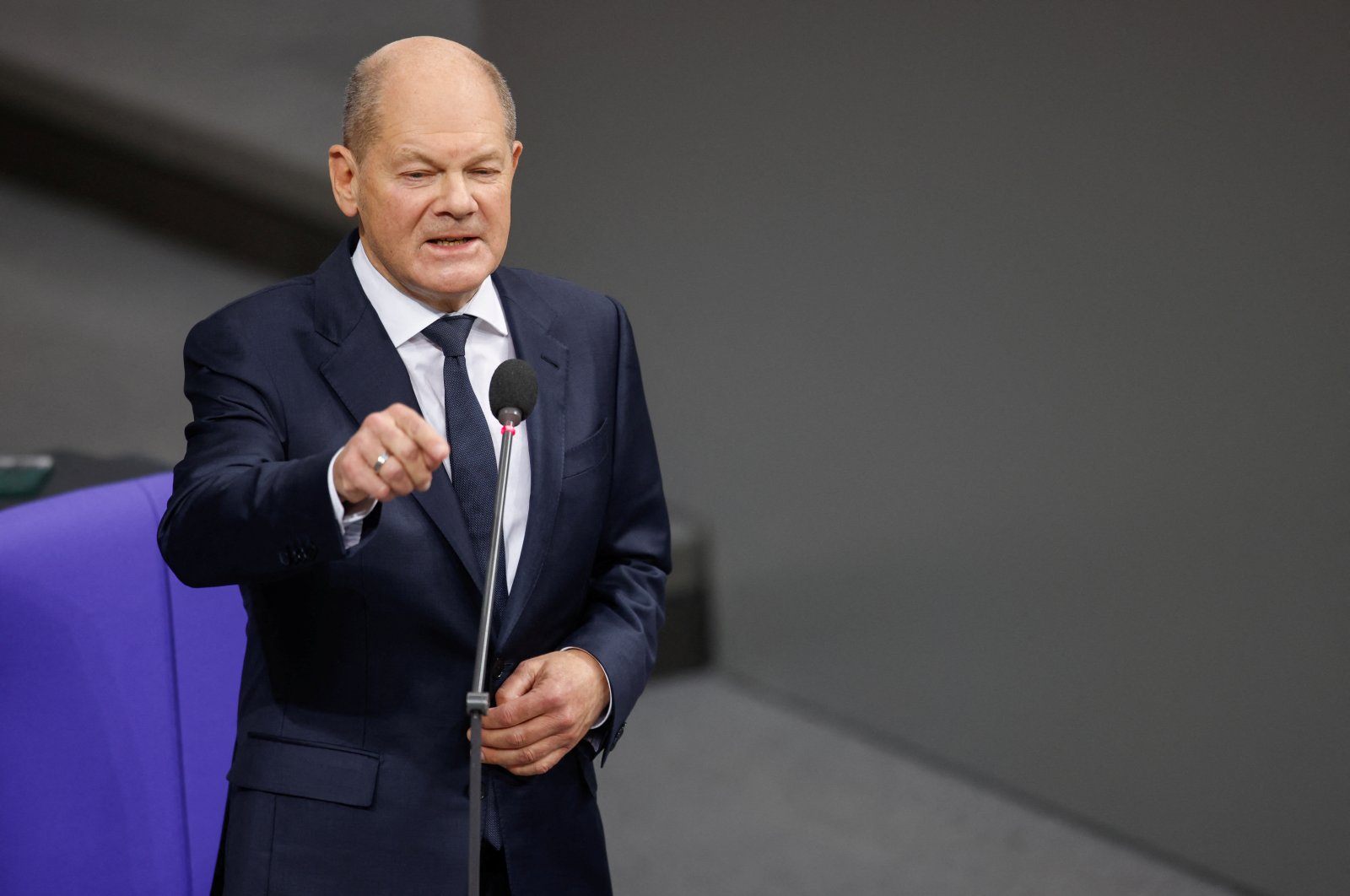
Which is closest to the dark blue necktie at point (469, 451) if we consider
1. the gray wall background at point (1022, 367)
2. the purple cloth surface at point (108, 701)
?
the purple cloth surface at point (108, 701)

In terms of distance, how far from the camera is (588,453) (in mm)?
1463

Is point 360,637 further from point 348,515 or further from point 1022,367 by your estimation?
point 1022,367

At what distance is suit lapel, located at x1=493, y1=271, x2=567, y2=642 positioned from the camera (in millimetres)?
1402

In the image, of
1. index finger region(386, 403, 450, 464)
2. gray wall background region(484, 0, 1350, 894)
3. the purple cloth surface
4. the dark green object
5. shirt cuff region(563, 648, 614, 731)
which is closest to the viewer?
index finger region(386, 403, 450, 464)

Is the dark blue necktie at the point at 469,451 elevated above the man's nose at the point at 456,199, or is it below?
below

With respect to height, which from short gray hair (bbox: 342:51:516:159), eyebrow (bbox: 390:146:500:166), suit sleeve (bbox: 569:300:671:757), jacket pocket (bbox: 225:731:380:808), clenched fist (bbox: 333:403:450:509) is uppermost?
short gray hair (bbox: 342:51:516:159)

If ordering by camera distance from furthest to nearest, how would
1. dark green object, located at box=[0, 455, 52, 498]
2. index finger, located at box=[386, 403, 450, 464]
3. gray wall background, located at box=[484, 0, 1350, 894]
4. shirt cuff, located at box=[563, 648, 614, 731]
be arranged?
1. gray wall background, located at box=[484, 0, 1350, 894]
2. dark green object, located at box=[0, 455, 52, 498]
3. shirt cuff, located at box=[563, 648, 614, 731]
4. index finger, located at box=[386, 403, 450, 464]

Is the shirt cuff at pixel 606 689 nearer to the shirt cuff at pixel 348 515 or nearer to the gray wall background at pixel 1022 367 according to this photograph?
the shirt cuff at pixel 348 515

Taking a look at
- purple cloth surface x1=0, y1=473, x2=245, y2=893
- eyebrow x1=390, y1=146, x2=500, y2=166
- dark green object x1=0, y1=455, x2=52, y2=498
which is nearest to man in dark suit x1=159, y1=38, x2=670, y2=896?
eyebrow x1=390, y1=146, x2=500, y2=166

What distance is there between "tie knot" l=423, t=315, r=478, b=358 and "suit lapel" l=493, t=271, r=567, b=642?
0.06 metres

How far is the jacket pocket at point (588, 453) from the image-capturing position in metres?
1.45

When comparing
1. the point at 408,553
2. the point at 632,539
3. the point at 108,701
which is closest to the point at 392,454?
the point at 408,553

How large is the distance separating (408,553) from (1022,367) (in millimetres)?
2105

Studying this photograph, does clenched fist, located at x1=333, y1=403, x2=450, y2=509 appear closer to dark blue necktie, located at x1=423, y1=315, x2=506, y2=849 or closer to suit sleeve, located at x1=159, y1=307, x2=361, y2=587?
suit sleeve, located at x1=159, y1=307, x2=361, y2=587
